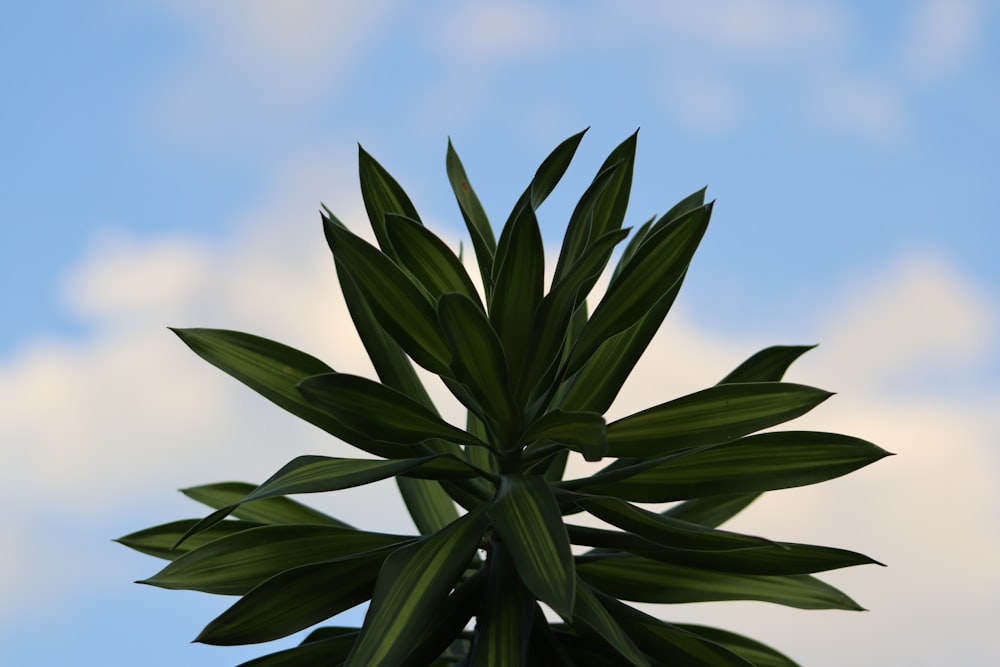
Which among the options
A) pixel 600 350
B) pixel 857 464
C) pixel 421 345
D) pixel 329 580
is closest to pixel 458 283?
pixel 421 345

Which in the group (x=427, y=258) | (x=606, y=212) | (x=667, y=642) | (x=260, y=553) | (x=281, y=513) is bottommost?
(x=667, y=642)

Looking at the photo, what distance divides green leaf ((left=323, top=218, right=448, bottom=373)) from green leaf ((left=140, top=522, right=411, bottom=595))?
25cm

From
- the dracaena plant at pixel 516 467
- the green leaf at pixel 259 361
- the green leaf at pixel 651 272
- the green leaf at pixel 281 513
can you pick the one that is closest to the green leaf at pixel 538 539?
the dracaena plant at pixel 516 467

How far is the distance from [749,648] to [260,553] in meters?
0.78

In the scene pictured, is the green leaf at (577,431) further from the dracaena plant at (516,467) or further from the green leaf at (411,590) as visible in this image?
the green leaf at (411,590)

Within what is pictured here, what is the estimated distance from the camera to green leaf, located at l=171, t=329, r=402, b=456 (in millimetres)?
1476

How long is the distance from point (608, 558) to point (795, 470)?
300 millimetres

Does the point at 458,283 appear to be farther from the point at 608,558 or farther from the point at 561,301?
the point at 608,558

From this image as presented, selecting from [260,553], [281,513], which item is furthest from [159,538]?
[260,553]

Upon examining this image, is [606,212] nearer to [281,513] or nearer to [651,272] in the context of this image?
[651,272]

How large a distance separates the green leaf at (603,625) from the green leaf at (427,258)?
398 millimetres

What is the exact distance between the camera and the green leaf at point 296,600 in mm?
1273

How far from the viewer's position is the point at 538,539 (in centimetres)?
117

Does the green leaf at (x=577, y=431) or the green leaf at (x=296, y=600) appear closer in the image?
the green leaf at (x=577, y=431)
